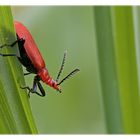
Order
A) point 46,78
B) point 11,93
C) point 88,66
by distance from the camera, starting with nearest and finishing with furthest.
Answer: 1. point 11,93
2. point 46,78
3. point 88,66

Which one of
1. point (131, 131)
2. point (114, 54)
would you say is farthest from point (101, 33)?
point (131, 131)

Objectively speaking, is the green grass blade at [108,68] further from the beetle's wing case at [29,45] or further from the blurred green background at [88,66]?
the beetle's wing case at [29,45]

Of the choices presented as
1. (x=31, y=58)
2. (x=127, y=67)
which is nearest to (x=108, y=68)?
(x=127, y=67)

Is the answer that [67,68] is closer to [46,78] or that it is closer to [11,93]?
[46,78]

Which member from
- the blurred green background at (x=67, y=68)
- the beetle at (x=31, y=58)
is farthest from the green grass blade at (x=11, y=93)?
the blurred green background at (x=67, y=68)

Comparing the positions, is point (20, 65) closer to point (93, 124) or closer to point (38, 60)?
point (38, 60)

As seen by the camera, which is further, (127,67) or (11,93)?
(127,67)

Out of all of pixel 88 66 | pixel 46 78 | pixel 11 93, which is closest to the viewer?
pixel 11 93
